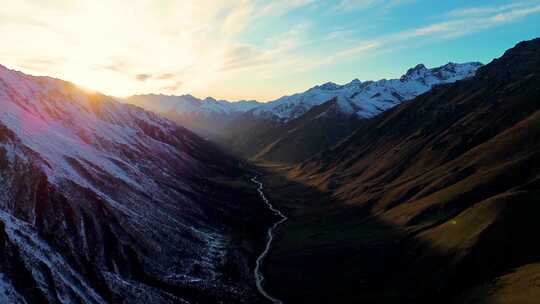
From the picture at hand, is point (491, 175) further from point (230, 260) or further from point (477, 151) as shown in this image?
point (230, 260)

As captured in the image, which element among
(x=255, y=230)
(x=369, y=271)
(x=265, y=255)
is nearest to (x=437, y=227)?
(x=369, y=271)

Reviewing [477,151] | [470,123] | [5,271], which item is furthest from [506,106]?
[5,271]

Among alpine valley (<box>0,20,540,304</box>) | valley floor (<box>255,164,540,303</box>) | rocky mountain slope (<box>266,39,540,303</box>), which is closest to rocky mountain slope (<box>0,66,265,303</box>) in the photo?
alpine valley (<box>0,20,540,304</box>)

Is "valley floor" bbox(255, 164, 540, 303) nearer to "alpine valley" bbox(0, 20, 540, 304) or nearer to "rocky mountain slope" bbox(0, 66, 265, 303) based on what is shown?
"alpine valley" bbox(0, 20, 540, 304)

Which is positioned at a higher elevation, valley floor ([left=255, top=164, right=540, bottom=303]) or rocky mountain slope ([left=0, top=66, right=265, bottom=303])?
rocky mountain slope ([left=0, top=66, right=265, bottom=303])

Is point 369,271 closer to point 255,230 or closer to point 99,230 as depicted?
point 255,230
